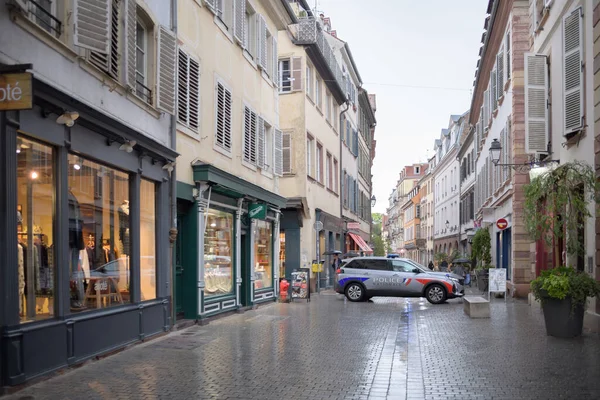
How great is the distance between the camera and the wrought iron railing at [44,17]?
29.9 ft

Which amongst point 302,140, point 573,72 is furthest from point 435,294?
point 573,72

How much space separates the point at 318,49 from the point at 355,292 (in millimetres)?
10637

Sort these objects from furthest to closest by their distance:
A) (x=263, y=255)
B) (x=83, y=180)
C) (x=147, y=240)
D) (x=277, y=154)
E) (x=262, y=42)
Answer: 1. (x=277, y=154)
2. (x=263, y=255)
3. (x=262, y=42)
4. (x=147, y=240)
5. (x=83, y=180)

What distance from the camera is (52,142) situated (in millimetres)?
9461

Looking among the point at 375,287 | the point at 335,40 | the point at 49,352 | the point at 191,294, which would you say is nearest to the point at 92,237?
the point at 49,352

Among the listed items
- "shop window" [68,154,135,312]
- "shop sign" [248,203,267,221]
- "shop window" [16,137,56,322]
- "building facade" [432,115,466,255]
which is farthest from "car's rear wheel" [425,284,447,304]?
"building facade" [432,115,466,255]

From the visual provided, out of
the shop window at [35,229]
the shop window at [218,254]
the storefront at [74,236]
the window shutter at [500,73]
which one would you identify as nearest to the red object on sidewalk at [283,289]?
the shop window at [218,254]

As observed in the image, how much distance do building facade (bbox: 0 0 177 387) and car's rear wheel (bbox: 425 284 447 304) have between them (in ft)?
39.2

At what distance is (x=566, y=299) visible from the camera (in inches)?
507

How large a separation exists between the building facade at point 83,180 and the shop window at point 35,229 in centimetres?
2

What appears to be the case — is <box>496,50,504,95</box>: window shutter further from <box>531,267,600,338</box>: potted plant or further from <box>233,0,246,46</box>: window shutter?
<box>531,267,600,338</box>: potted plant

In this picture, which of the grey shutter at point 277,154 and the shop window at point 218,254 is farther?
the grey shutter at point 277,154

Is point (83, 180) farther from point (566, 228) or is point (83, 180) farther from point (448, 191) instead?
point (448, 191)

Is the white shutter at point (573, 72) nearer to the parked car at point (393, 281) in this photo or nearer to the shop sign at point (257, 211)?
the shop sign at point (257, 211)
